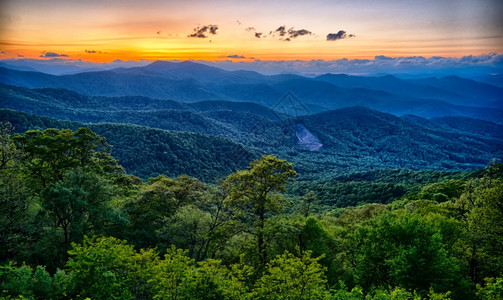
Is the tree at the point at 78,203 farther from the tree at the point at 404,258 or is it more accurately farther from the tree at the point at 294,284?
the tree at the point at 404,258

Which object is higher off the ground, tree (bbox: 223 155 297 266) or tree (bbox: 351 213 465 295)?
tree (bbox: 223 155 297 266)

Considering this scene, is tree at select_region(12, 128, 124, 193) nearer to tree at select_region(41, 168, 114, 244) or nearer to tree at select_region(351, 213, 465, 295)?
tree at select_region(41, 168, 114, 244)

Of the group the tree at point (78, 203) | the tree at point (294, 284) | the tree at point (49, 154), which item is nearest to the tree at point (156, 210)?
the tree at point (78, 203)

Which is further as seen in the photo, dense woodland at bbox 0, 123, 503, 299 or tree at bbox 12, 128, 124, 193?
tree at bbox 12, 128, 124, 193

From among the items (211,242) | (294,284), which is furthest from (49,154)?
(294,284)

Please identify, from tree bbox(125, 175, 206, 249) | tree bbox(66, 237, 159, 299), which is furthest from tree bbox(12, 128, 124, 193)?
tree bbox(66, 237, 159, 299)

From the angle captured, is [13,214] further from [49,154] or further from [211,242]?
[211,242]
